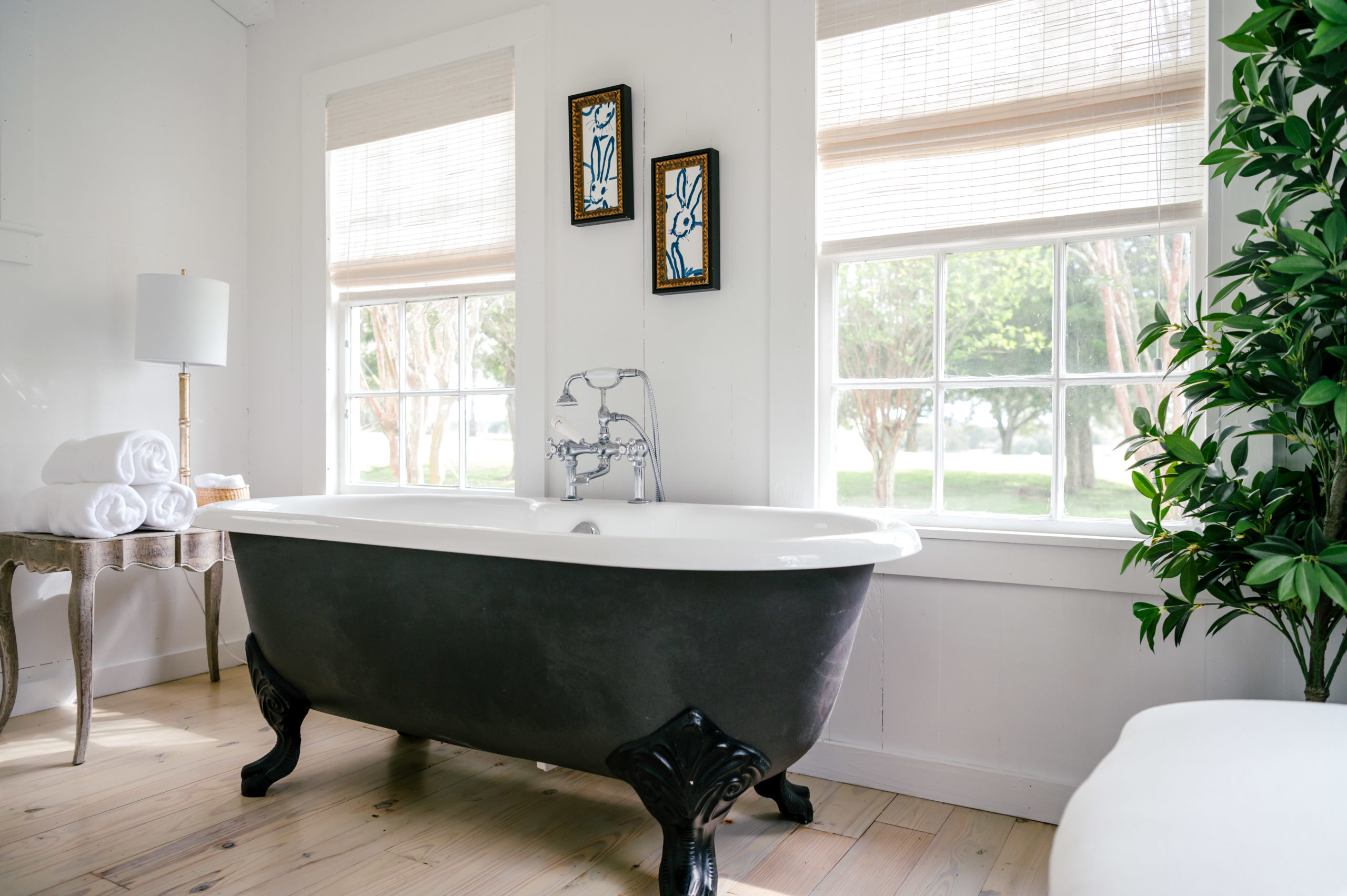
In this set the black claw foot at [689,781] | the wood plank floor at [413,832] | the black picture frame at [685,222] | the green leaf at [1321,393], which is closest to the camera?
the green leaf at [1321,393]

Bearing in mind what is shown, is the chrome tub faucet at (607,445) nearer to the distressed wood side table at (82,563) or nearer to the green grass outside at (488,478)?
the green grass outside at (488,478)

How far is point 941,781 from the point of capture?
2.13 m

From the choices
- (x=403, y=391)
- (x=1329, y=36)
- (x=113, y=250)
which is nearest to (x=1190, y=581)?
(x=1329, y=36)

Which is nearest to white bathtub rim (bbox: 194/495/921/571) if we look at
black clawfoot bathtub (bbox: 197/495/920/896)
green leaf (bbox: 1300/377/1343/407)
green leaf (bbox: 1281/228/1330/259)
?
black clawfoot bathtub (bbox: 197/495/920/896)

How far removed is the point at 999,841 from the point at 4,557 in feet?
9.41

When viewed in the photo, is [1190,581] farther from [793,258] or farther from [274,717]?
[274,717]

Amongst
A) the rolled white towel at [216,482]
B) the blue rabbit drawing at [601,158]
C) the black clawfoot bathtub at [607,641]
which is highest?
the blue rabbit drawing at [601,158]

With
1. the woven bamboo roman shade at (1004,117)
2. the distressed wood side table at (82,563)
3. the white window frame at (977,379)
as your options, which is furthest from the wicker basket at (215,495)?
the woven bamboo roman shade at (1004,117)

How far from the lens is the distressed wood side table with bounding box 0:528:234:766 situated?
2.40m

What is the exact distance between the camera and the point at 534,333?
9.16 ft

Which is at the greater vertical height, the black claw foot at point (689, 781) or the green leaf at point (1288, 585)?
the green leaf at point (1288, 585)

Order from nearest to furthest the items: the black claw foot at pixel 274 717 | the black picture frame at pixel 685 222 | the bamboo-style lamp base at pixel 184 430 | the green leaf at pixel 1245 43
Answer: the green leaf at pixel 1245 43
the black claw foot at pixel 274 717
the black picture frame at pixel 685 222
the bamboo-style lamp base at pixel 184 430

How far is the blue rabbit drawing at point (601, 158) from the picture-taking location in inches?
103

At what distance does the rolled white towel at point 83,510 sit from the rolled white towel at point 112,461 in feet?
0.09
